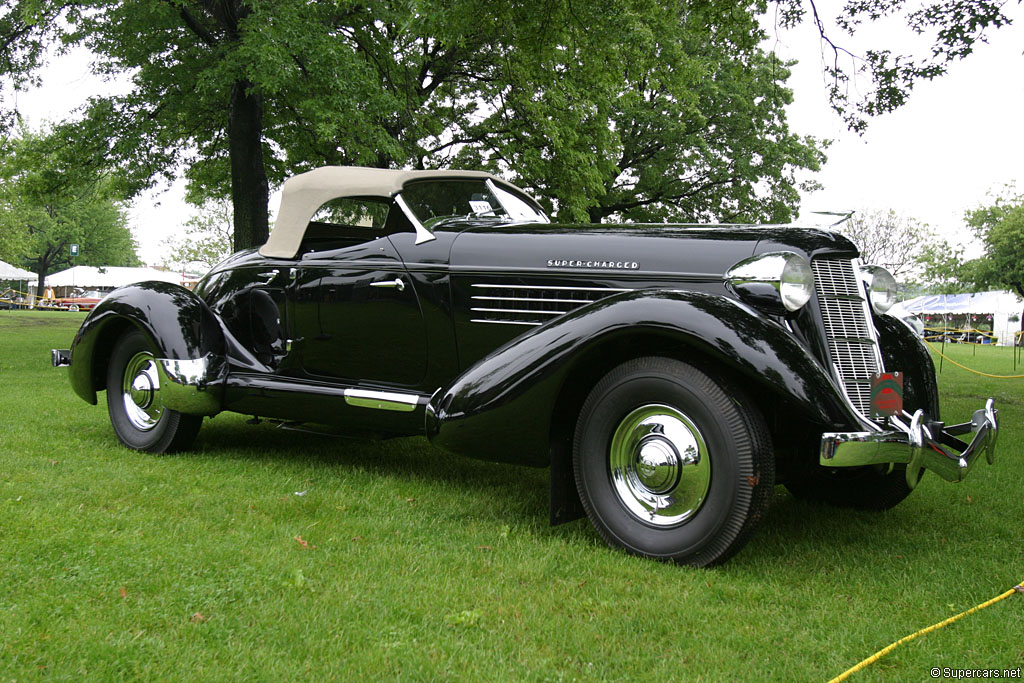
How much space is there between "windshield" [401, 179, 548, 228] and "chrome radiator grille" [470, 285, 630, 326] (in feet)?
2.43

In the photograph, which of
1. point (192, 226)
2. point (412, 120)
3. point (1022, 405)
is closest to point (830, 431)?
point (1022, 405)

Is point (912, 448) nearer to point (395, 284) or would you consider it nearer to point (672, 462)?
point (672, 462)

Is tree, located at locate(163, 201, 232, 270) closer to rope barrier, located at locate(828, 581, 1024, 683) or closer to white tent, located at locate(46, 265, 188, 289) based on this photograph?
white tent, located at locate(46, 265, 188, 289)

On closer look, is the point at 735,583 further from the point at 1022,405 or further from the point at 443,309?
the point at 1022,405

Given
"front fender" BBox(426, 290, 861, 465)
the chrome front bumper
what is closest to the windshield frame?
"front fender" BBox(426, 290, 861, 465)

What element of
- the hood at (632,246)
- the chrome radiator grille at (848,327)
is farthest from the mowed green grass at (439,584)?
the hood at (632,246)

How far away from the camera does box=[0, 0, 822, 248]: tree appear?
421 inches

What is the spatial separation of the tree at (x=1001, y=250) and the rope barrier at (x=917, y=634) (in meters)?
36.2

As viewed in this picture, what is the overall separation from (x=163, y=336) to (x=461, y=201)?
2.12 meters

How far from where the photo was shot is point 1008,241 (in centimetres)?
3394

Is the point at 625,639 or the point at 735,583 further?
the point at 735,583

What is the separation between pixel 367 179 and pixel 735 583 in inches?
128

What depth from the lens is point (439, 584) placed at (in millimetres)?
2957

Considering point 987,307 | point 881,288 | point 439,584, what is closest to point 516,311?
point 439,584
